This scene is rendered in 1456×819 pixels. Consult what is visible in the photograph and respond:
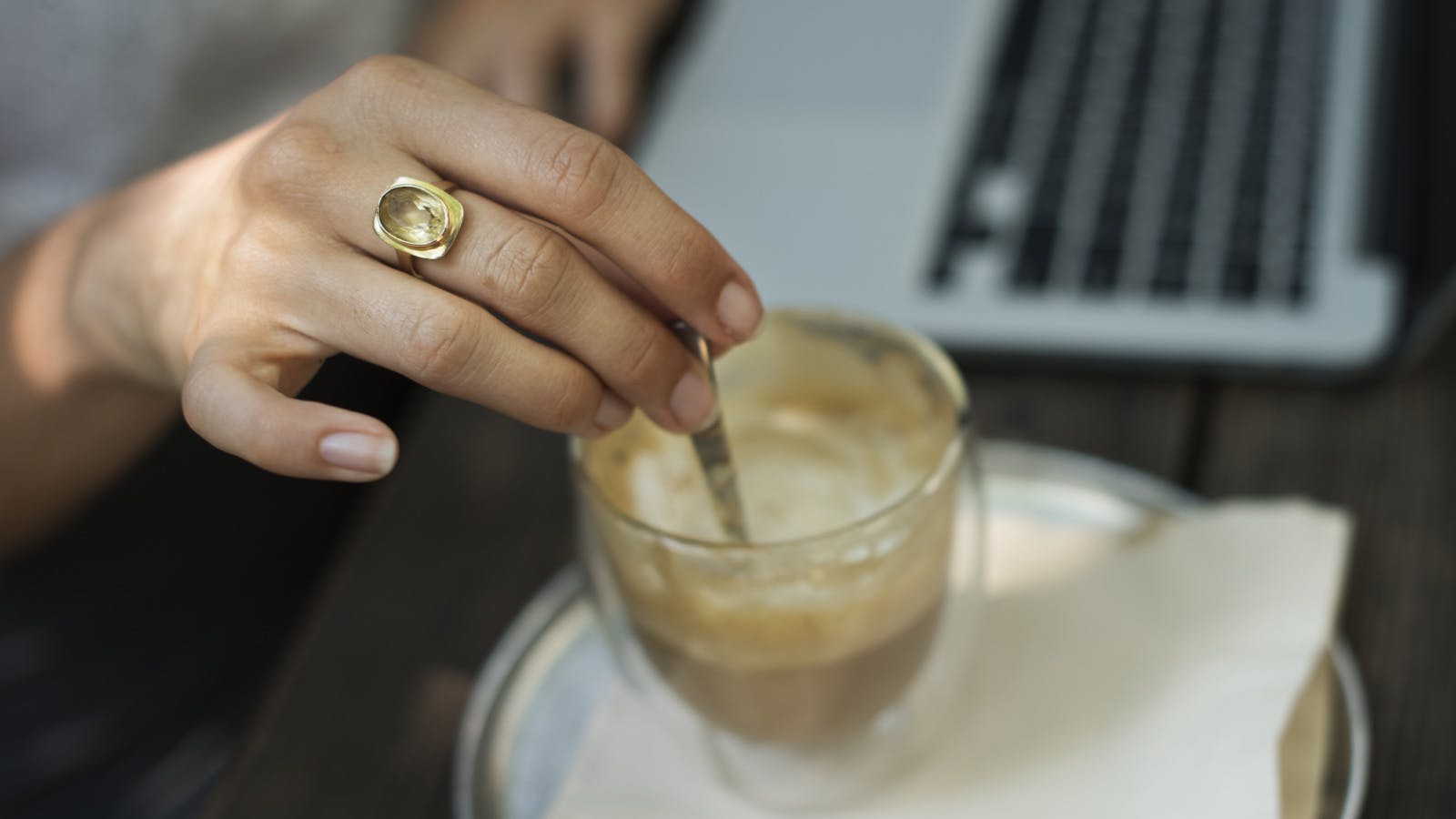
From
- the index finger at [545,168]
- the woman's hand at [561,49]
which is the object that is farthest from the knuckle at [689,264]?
the woman's hand at [561,49]

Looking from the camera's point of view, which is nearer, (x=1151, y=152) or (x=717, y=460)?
(x=717, y=460)

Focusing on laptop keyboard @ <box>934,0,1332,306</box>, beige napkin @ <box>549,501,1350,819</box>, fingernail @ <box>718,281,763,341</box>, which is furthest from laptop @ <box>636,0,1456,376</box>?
fingernail @ <box>718,281,763,341</box>

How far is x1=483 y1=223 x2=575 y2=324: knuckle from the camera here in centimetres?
27

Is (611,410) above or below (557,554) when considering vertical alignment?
above

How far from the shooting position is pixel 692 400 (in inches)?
11.6

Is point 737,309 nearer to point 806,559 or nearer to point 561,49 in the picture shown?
point 806,559

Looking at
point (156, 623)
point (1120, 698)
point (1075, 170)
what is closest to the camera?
point (1120, 698)

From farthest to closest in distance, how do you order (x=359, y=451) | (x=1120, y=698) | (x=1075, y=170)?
(x=1075, y=170)
(x=1120, y=698)
(x=359, y=451)

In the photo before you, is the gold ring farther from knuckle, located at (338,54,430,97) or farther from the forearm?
the forearm

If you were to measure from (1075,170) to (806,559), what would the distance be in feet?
1.07

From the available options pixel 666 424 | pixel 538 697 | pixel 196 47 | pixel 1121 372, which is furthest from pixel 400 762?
pixel 196 47

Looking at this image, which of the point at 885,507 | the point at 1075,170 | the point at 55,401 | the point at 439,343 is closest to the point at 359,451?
the point at 439,343

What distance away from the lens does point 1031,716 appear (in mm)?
375

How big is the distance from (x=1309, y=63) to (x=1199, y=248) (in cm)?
16
